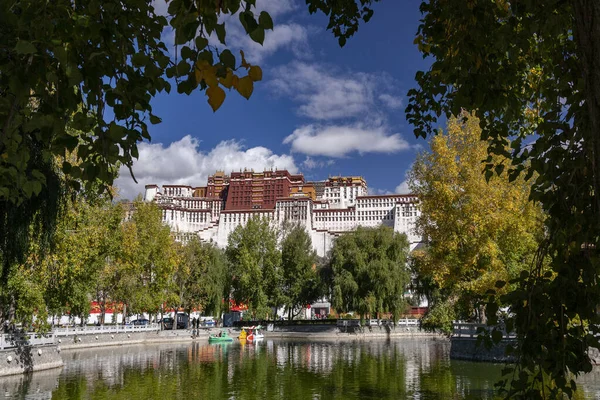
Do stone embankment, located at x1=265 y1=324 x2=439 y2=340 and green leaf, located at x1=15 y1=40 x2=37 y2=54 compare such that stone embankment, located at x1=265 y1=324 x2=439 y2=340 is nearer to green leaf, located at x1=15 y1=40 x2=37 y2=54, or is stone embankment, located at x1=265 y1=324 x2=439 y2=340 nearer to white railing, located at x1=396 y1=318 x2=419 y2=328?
white railing, located at x1=396 y1=318 x2=419 y2=328

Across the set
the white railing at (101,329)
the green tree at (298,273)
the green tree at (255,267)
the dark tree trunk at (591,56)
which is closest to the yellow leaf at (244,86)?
the dark tree trunk at (591,56)

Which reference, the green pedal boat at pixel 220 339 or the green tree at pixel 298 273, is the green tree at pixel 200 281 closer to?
the green pedal boat at pixel 220 339

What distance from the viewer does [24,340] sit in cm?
2134

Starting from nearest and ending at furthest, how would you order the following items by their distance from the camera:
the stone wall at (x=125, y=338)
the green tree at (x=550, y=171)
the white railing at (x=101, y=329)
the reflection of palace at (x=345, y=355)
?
the green tree at (x=550, y=171), the reflection of palace at (x=345, y=355), the stone wall at (x=125, y=338), the white railing at (x=101, y=329)

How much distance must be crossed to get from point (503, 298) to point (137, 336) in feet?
124

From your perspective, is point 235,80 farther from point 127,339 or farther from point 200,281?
point 200,281

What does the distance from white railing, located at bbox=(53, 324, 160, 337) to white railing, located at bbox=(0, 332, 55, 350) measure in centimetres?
861

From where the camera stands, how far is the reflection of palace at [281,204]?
129500 millimetres

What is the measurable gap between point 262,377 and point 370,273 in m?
24.4

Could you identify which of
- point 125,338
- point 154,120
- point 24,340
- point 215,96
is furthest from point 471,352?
point 215,96

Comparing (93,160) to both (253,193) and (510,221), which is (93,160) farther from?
(253,193)

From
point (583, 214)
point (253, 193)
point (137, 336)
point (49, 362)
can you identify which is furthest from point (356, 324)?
point (253, 193)

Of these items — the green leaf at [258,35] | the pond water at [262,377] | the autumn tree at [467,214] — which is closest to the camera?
the green leaf at [258,35]

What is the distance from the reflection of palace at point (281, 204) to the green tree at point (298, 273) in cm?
7215
